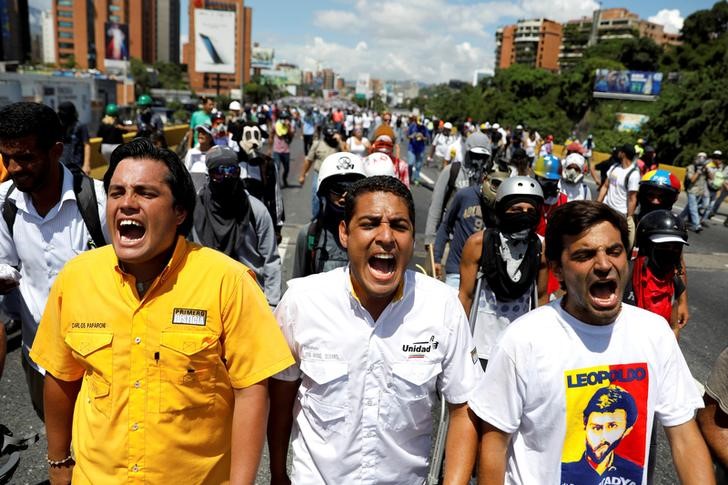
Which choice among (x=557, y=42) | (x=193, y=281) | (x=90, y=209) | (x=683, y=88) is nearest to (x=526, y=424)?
(x=193, y=281)

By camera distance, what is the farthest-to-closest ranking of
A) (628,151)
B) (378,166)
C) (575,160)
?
1. (628,151)
2. (575,160)
3. (378,166)

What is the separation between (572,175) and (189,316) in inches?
247

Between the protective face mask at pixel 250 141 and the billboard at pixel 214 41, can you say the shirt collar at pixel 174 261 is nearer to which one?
the protective face mask at pixel 250 141

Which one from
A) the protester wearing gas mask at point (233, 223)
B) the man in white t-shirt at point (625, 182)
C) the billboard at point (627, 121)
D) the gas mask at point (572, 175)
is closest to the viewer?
the protester wearing gas mask at point (233, 223)

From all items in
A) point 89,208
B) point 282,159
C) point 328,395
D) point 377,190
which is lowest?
point 282,159

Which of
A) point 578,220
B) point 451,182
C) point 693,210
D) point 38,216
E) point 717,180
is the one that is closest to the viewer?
point 578,220

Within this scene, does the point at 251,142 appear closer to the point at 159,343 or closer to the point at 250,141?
the point at 250,141

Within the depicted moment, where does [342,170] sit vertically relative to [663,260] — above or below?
above

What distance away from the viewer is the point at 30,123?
107 inches

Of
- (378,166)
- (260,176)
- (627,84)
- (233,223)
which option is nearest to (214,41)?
(627,84)

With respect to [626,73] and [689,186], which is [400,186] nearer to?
[689,186]

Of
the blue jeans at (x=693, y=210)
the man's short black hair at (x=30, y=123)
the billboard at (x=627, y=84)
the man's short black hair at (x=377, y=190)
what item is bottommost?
the blue jeans at (x=693, y=210)

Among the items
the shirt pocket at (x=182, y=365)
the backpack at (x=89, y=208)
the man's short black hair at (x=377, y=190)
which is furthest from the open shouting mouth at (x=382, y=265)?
the backpack at (x=89, y=208)

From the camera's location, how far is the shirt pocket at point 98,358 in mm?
1862
